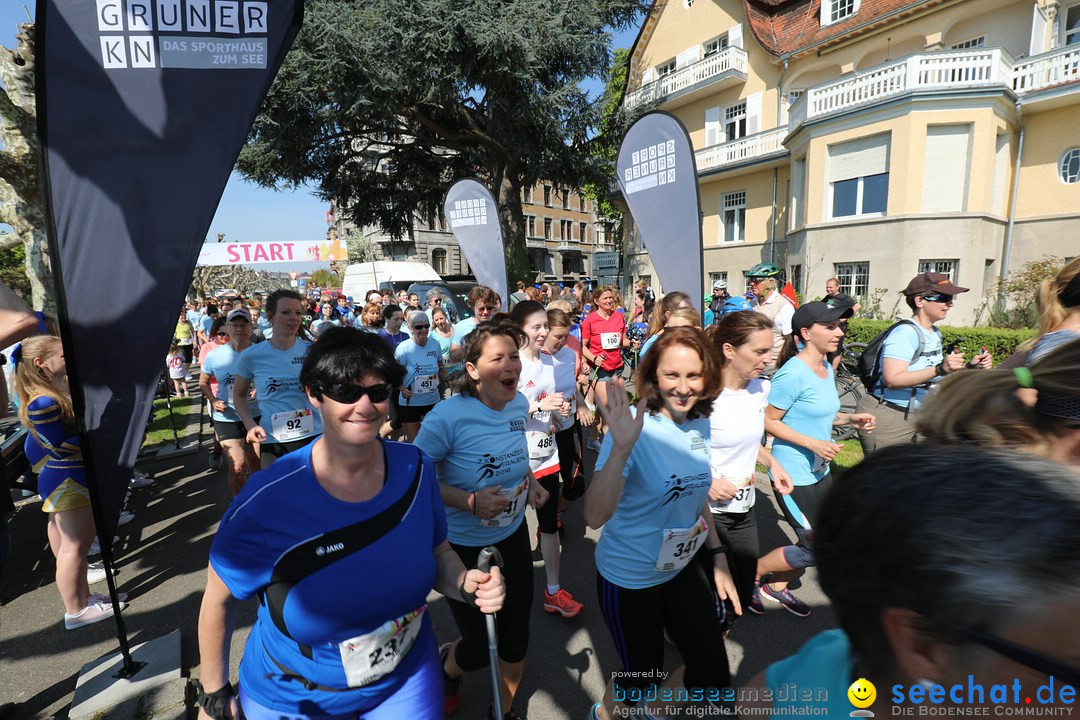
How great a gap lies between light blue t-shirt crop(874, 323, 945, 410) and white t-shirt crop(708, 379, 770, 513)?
5.89 feet

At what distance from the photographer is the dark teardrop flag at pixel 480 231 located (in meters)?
9.53

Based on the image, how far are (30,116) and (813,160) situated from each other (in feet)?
63.7

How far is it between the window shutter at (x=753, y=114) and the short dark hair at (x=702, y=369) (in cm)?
2265

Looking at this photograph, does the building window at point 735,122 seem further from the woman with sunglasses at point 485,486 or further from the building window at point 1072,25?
the woman with sunglasses at point 485,486

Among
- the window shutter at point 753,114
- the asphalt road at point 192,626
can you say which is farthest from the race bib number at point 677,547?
the window shutter at point 753,114

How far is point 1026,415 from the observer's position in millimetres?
1585

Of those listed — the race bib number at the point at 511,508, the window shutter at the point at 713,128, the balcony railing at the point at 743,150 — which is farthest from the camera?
the window shutter at the point at 713,128

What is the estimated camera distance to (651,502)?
216 centimetres

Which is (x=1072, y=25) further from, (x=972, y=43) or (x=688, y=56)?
(x=688, y=56)

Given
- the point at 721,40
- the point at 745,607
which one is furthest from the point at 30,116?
the point at 721,40

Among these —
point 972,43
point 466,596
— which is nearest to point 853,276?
point 972,43

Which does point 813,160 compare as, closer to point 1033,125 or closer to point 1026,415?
point 1033,125

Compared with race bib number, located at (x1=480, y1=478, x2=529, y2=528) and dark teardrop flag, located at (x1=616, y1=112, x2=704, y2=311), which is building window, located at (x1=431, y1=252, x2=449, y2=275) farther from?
race bib number, located at (x1=480, y1=478, x2=529, y2=528)

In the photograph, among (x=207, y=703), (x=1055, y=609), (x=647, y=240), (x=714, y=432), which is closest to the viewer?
(x=1055, y=609)
